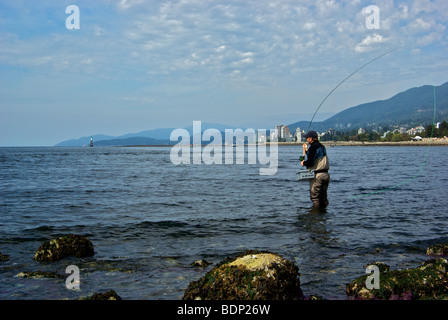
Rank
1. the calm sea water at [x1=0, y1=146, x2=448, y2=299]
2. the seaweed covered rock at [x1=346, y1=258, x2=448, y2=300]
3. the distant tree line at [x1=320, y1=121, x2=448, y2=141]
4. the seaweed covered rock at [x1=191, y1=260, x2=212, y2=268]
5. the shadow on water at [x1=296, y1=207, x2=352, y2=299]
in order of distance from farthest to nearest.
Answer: the distant tree line at [x1=320, y1=121, x2=448, y2=141] < the seaweed covered rock at [x1=191, y1=260, x2=212, y2=268] < the calm sea water at [x1=0, y1=146, x2=448, y2=299] < the shadow on water at [x1=296, y1=207, x2=352, y2=299] < the seaweed covered rock at [x1=346, y1=258, x2=448, y2=300]

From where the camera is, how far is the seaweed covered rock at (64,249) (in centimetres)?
859

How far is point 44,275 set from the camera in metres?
7.41

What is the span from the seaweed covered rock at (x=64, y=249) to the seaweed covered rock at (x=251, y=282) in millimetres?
3988

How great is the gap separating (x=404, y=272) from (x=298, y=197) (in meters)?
12.0

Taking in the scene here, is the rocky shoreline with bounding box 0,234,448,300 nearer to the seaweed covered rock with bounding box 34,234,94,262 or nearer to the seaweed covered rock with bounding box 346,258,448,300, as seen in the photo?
the seaweed covered rock with bounding box 346,258,448,300


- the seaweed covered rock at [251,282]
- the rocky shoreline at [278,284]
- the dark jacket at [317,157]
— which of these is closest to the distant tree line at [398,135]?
the dark jacket at [317,157]

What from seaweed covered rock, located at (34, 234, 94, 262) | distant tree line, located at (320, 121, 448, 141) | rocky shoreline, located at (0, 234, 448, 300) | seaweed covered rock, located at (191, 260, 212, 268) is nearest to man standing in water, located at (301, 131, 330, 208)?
seaweed covered rock, located at (191, 260, 212, 268)

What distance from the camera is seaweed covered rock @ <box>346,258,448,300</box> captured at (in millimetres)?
5918

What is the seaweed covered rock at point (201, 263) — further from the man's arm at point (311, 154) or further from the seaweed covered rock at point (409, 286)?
the man's arm at point (311, 154)

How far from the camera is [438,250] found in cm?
881

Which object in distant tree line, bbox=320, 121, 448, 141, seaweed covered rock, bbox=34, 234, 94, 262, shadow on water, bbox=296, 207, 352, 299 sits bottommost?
shadow on water, bbox=296, 207, 352, 299

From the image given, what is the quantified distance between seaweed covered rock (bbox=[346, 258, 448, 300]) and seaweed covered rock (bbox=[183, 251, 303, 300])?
1.07 meters

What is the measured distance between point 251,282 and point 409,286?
2.57 m
